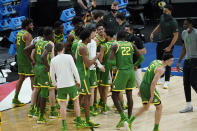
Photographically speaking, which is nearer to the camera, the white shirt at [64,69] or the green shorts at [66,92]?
the white shirt at [64,69]

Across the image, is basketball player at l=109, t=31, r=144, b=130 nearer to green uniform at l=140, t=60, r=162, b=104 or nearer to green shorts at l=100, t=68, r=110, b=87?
green uniform at l=140, t=60, r=162, b=104

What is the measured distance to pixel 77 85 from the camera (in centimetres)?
716

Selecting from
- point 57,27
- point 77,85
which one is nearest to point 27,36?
point 57,27

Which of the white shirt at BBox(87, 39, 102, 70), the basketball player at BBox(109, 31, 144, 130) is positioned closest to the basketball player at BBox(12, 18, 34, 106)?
the white shirt at BBox(87, 39, 102, 70)

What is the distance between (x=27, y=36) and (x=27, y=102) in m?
1.63

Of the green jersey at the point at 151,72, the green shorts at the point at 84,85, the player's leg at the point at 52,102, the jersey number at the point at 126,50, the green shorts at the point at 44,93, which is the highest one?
the jersey number at the point at 126,50

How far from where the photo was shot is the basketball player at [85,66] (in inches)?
287

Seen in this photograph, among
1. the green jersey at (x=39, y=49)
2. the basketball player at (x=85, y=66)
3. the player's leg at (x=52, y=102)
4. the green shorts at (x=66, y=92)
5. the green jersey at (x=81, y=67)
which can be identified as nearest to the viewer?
the green shorts at (x=66, y=92)

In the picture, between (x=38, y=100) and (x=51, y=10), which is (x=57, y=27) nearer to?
(x=38, y=100)

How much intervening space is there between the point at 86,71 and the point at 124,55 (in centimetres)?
78

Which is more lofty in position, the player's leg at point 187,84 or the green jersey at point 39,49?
the green jersey at point 39,49

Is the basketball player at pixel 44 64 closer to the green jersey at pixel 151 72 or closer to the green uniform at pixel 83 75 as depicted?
the green uniform at pixel 83 75

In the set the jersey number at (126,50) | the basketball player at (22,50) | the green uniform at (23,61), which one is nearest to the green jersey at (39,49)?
the basketball player at (22,50)

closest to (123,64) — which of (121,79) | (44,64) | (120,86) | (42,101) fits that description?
(121,79)
